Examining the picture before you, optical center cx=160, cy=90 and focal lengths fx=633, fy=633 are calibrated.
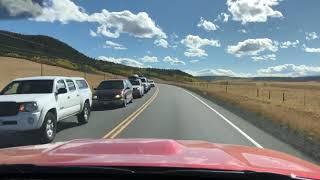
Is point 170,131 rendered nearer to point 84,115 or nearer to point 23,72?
point 84,115

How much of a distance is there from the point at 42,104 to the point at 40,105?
145 mm

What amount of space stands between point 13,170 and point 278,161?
5.96 feet

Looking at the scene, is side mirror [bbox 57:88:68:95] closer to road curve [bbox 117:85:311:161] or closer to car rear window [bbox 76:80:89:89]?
road curve [bbox 117:85:311:161]

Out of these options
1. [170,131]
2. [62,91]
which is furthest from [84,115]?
[170,131]

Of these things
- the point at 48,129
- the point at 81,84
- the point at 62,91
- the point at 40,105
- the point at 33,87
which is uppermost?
the point at 81,84

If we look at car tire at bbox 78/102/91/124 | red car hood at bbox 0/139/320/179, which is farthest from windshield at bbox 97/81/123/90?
red car hood at bbox 0/139/320/179

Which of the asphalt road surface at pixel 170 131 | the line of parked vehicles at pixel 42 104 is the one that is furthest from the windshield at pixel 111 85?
the line of parked vehicles at pixel 42 104

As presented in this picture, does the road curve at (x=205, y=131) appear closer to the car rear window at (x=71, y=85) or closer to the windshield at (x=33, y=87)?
the car rear window at (x=71, y=85)

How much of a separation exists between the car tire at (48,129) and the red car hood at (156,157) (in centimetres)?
1174

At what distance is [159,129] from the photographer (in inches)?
807

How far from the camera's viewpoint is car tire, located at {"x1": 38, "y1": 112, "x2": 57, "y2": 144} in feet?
54.4

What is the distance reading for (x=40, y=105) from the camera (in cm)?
1680

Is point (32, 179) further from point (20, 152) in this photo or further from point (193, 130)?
point (193, 130)

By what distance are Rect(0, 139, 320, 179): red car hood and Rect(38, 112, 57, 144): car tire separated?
11.7 m
